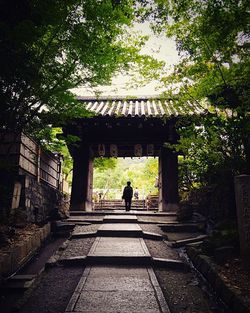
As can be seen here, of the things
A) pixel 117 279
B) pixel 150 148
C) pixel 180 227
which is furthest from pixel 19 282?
pixel 150 148

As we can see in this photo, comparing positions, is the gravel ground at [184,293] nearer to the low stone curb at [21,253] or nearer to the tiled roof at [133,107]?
the low stone curb at [21,253]

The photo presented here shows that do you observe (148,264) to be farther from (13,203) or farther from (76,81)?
(76,81)

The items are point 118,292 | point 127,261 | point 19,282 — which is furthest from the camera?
point 127,261

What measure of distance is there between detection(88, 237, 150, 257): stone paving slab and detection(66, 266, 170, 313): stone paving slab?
56 cm

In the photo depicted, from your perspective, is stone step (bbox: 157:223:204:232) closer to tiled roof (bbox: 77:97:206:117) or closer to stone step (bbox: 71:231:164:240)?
stone step (bbox: 71:231:164:240)

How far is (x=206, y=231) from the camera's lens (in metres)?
8.95

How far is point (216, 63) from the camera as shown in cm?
662

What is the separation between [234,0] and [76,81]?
14.3ft

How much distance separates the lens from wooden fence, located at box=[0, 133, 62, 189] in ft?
27.2

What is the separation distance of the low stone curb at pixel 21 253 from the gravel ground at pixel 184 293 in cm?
330

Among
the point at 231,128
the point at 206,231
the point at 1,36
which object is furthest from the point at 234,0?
the point at 206,231

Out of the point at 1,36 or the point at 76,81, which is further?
the point at 76,81

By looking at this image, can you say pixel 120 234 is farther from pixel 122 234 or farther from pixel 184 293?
pixel 184 293

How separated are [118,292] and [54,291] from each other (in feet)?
4.08
